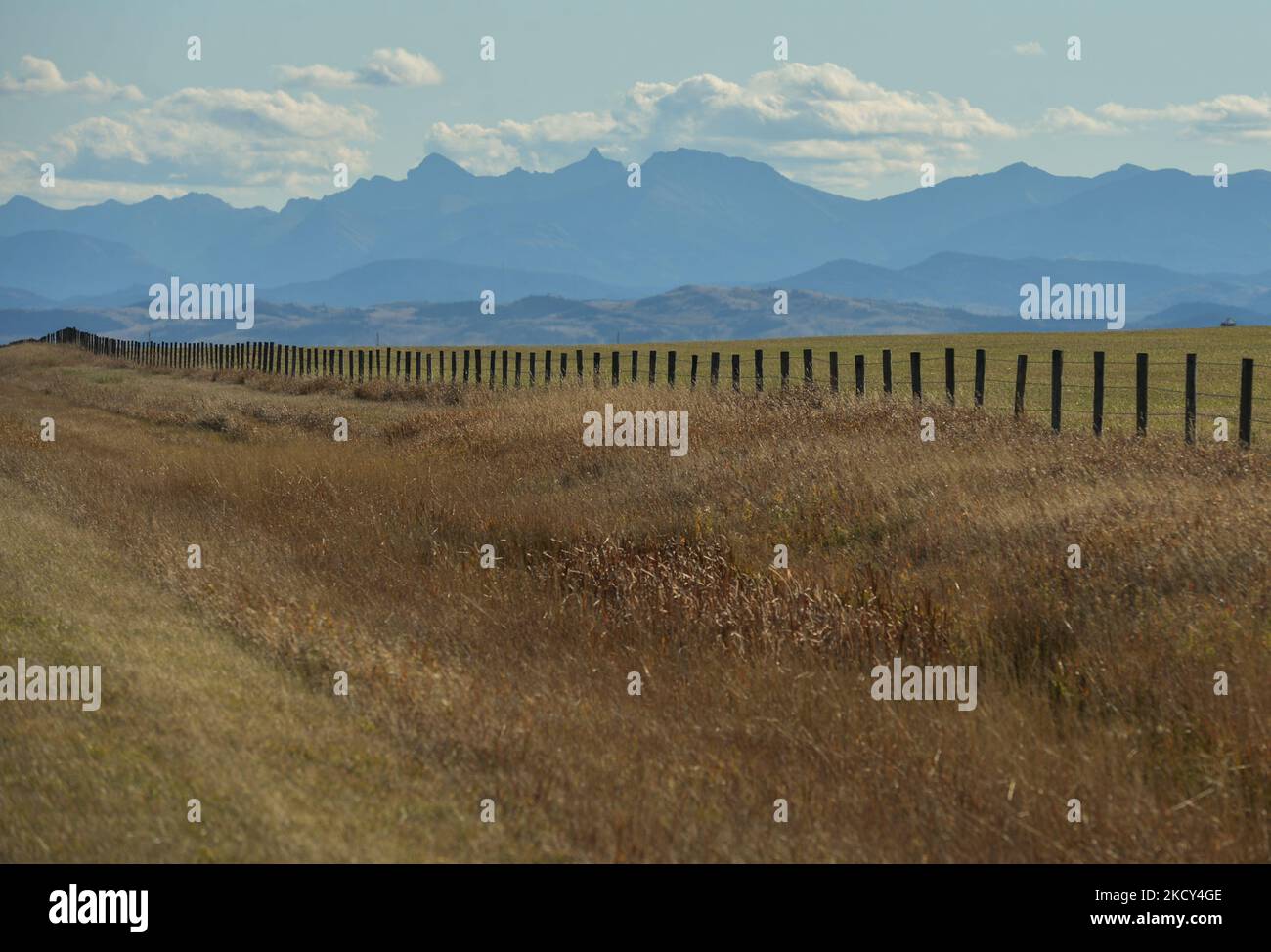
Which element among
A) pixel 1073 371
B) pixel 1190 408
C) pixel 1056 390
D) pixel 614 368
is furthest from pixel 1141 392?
pixel 1073 371

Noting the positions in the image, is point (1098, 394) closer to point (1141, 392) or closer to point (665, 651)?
point (1141, 392)

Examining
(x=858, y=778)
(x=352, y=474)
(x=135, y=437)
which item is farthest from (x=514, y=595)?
(x=135, y=437)

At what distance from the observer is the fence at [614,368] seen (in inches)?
785

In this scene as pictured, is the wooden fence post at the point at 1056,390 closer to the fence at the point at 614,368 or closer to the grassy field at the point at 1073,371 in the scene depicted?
the fence at the point at 614,368

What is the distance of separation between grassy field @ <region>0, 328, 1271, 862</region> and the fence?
1875 millimetres

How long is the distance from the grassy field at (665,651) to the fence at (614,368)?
73.8 inches

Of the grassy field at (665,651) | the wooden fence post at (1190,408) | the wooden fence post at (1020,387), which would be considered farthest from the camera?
the wooden fence post at (1020,387)

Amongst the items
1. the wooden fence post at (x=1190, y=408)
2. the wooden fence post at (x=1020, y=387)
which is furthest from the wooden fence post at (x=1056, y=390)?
the wooden fence post at (x=1190, y=408)

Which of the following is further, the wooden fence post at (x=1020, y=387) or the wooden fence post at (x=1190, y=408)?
the wooden fence post at (x=1020, y=387)

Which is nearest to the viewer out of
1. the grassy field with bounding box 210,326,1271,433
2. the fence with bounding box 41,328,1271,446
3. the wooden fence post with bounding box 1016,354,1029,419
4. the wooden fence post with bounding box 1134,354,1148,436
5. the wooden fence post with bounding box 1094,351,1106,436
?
the wooden fence post with bounding box 1134,354,1148,436

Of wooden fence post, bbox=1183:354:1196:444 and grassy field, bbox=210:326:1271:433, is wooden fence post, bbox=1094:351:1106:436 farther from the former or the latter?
wooden fence post, bbox=1183:354:1196:444

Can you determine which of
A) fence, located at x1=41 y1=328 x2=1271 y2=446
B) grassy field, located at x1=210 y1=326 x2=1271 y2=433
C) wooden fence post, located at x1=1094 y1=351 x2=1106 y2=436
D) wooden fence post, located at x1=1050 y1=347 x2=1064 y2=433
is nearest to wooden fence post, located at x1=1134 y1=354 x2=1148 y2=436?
fence, located at x1=41 y1=328 x2=1271 y2=446

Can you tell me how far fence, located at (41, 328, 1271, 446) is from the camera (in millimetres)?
19938
